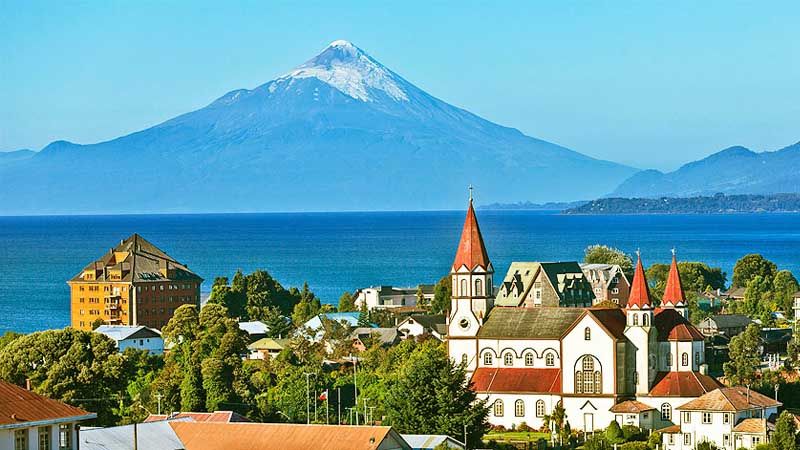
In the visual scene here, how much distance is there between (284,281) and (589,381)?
346 feet

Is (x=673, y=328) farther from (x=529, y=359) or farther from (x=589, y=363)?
(x=529, y=359)

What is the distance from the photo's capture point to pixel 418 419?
54000mm

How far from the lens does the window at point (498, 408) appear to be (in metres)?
63.9

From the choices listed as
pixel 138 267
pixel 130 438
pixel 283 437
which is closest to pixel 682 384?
pixel 283 437

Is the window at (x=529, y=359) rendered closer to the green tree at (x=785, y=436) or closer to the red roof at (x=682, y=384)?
the red roof at (x=682, y=384)

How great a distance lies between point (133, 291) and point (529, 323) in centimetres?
4745

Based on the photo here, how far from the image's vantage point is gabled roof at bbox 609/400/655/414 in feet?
200

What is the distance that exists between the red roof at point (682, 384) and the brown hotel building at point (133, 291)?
51699mm

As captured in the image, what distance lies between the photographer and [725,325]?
87.2m

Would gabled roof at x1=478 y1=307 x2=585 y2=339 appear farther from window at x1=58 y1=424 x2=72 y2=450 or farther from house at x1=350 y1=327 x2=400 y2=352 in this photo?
window at x1=58 y1=424 x2=72 y2=450

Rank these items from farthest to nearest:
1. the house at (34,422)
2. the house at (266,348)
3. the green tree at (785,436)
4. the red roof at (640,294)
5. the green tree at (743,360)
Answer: the house at (266,348) → the green tree at (743,360) → the red roof at (640,294) → the green tree at (785,436) → the house at (34,422)

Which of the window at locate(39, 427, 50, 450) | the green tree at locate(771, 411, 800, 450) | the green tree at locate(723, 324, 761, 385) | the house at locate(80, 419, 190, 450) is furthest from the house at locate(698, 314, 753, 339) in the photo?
the window at locate(39, 427, 50, 450)

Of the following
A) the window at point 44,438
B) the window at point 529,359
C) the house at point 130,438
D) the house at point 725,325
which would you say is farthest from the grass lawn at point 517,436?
the window at point 44,438

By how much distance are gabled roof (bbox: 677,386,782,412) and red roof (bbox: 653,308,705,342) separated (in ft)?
19.0
